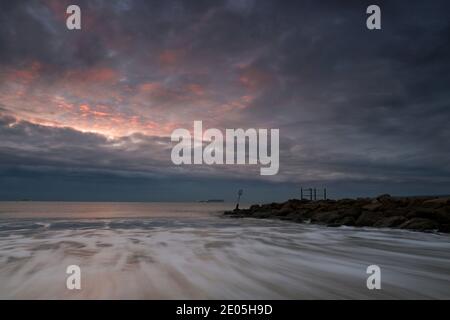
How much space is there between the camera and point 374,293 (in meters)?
5.68

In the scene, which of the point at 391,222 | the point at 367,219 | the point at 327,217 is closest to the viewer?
the point at 391,222

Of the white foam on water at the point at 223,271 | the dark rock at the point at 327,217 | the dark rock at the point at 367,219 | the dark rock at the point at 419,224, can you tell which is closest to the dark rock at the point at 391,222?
the dark rock at the point at 419,224

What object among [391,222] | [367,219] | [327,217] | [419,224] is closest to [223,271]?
[419,224]

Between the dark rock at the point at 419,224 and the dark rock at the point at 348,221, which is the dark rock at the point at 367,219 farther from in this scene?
the dark rock at the point at 419,224

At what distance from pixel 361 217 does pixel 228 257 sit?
14095mm

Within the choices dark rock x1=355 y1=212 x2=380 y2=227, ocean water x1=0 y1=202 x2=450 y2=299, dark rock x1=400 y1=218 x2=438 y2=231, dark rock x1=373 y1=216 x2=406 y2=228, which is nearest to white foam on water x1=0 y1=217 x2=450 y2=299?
ocean water x1=0 y1=202 x2=450 y2=299

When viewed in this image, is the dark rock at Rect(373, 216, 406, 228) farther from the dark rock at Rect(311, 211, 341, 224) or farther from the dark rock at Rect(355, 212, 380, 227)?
the dark rock at Rect(311, 211, 341, 224)

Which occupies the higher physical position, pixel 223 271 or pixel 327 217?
pixel 223 271

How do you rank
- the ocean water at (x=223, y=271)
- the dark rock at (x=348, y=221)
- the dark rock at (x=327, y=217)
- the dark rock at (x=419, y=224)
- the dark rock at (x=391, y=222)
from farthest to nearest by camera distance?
the dark rock at (x=327, y=217) < the dark rock at (x=348, y=221) < the dark rock at (x=391, y=222) < the dark rock at (x=419, y=224) < the ocean water at (x=223, y=271)

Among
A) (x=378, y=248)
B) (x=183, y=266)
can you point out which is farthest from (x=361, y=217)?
(x=183, y=266)

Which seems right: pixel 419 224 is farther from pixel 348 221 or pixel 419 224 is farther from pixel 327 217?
pixel 327 217

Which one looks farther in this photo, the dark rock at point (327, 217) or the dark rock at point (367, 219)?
the dark rock at point (327, 217)

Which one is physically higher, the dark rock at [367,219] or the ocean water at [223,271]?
the ocean water at [223,271]
